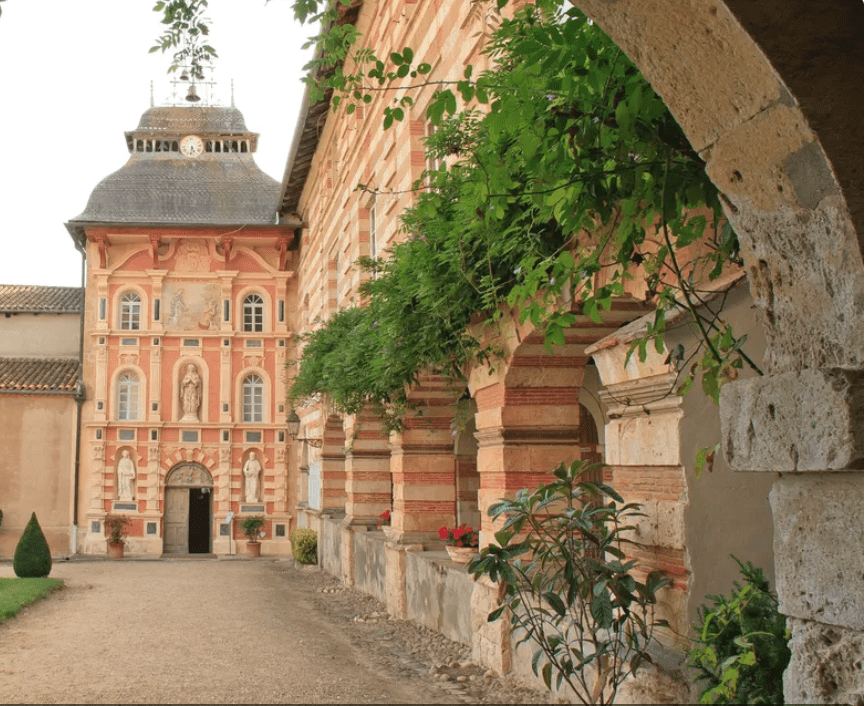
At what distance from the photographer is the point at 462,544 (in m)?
10.4

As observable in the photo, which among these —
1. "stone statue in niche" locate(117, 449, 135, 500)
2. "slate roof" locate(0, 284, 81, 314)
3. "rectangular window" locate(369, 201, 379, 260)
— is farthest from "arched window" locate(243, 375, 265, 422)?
"rectangular window" locate(369, 201, 379, 260)

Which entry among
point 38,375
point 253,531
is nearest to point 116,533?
point 253,531

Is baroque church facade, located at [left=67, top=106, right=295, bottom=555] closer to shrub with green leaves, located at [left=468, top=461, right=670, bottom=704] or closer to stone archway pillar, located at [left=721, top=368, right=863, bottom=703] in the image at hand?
shrub with green leaves, located at [left=468, top=461, right=670, bottom=704]

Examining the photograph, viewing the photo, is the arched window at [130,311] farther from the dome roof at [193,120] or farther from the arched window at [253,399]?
the dome roof at [193,120]

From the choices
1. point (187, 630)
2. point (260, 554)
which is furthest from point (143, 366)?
point (187, 630)

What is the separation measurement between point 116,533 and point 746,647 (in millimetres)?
23842

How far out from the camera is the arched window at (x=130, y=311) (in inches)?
1059

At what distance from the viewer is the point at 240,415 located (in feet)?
88.8

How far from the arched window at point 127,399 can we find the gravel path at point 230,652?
32.5 feet

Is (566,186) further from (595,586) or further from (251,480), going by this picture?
(251,480)

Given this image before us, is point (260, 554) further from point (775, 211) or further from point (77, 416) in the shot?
point (775, 211)

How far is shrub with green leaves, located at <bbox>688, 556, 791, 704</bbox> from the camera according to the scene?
142 inches

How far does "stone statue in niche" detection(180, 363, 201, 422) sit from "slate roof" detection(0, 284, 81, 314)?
437cm

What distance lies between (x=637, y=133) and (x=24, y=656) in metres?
8.90
